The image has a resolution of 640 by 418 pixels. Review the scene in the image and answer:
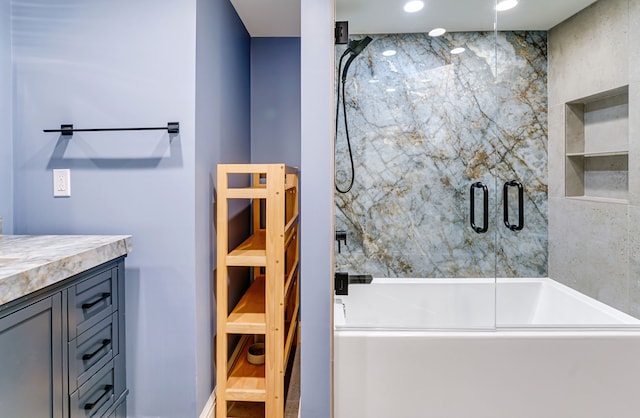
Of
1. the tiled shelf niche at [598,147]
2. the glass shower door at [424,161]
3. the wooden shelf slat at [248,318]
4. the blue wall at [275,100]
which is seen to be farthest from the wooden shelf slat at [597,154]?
the wooden shelf slat at [248,318]

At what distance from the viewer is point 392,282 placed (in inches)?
92.7

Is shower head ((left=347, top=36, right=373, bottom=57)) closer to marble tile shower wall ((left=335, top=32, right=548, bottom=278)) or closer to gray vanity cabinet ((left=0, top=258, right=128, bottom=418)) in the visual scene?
marble tile shower wall ((left=335, top=32, right=548, bottom=278))

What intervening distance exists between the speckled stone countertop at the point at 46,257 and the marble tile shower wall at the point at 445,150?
129cm

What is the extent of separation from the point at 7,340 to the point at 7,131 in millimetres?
1160

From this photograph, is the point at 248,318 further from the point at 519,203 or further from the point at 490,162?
the point at 519,203

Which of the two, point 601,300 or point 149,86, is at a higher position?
point 149,86

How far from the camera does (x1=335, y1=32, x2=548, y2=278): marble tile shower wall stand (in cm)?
227

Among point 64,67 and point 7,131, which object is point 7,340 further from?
point 64,67

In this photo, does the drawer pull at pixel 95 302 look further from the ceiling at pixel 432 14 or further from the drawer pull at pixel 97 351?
the ceiling at pixel 432 14

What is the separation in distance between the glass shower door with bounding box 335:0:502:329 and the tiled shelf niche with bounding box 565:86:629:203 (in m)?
0.49

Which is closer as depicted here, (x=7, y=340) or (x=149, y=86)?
(x=7, y=340)

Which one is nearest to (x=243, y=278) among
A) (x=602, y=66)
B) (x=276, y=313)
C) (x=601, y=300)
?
(x=276, y=313)

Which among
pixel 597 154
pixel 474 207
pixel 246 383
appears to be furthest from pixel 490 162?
pixel 246 383

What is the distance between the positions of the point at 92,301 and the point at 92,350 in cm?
18
